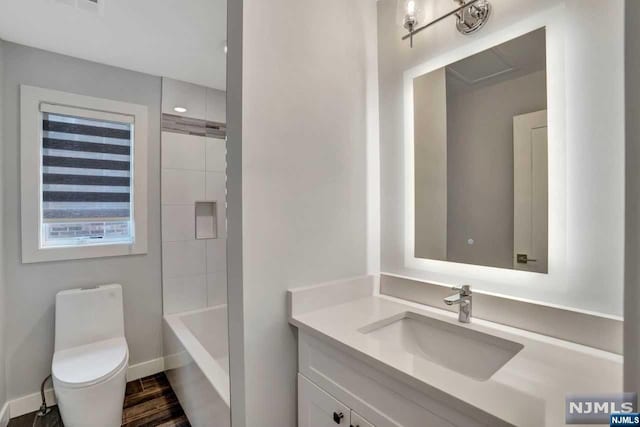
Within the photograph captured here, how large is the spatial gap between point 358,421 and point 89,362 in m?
1.76

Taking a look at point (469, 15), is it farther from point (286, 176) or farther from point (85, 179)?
point (85, 179)

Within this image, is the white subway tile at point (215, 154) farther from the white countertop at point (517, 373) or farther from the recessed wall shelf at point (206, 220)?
the white countertop at point (517, 373)

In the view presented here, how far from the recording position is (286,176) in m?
1.18

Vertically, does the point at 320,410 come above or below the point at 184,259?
below

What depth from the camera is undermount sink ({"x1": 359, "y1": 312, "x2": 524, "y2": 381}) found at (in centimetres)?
98

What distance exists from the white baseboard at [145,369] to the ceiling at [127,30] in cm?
236

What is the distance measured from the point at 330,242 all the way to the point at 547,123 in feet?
3.05

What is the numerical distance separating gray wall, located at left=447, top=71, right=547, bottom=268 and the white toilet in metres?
2.00

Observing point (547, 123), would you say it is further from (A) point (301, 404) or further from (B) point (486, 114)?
(A) point (301, 404)

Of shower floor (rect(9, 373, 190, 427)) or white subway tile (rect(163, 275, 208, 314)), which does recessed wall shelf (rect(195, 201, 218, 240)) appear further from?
shower floor (rect(9, 373, 190, 427))

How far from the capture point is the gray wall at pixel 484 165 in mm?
1117

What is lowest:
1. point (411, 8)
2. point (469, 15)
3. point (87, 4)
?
point (469, 15)
